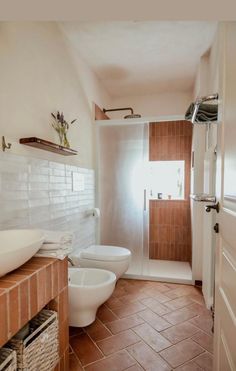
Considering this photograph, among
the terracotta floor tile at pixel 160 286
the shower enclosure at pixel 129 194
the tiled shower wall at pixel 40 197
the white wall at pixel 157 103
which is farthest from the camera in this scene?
the white wall at pixel 157 103

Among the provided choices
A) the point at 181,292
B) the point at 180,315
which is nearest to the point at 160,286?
the point at 181,292

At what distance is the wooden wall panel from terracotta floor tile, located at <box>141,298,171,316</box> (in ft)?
4.47

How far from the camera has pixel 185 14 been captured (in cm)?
58

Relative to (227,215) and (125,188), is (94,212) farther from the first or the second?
(227,215)

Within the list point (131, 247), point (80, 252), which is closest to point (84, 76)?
point (80, 252)

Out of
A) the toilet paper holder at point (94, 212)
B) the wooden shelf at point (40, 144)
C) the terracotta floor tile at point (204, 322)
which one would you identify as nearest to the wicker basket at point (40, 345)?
the wooden shelf at point (40, 144)

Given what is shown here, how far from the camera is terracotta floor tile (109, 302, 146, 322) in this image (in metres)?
1.99

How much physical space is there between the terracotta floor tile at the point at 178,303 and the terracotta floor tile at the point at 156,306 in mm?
64

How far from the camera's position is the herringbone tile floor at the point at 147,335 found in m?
1.43

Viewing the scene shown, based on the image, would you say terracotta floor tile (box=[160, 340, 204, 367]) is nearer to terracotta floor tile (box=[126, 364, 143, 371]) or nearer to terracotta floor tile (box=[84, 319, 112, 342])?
terracotta floor tile (box=[126, 364, 143, 371])

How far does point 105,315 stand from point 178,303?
28.3 inches

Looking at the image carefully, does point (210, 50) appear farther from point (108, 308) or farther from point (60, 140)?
point (108, 308)

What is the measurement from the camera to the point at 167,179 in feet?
12.4

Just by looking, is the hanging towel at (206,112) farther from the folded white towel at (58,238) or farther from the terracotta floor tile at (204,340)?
the terracotta floor tile at (204,340)
